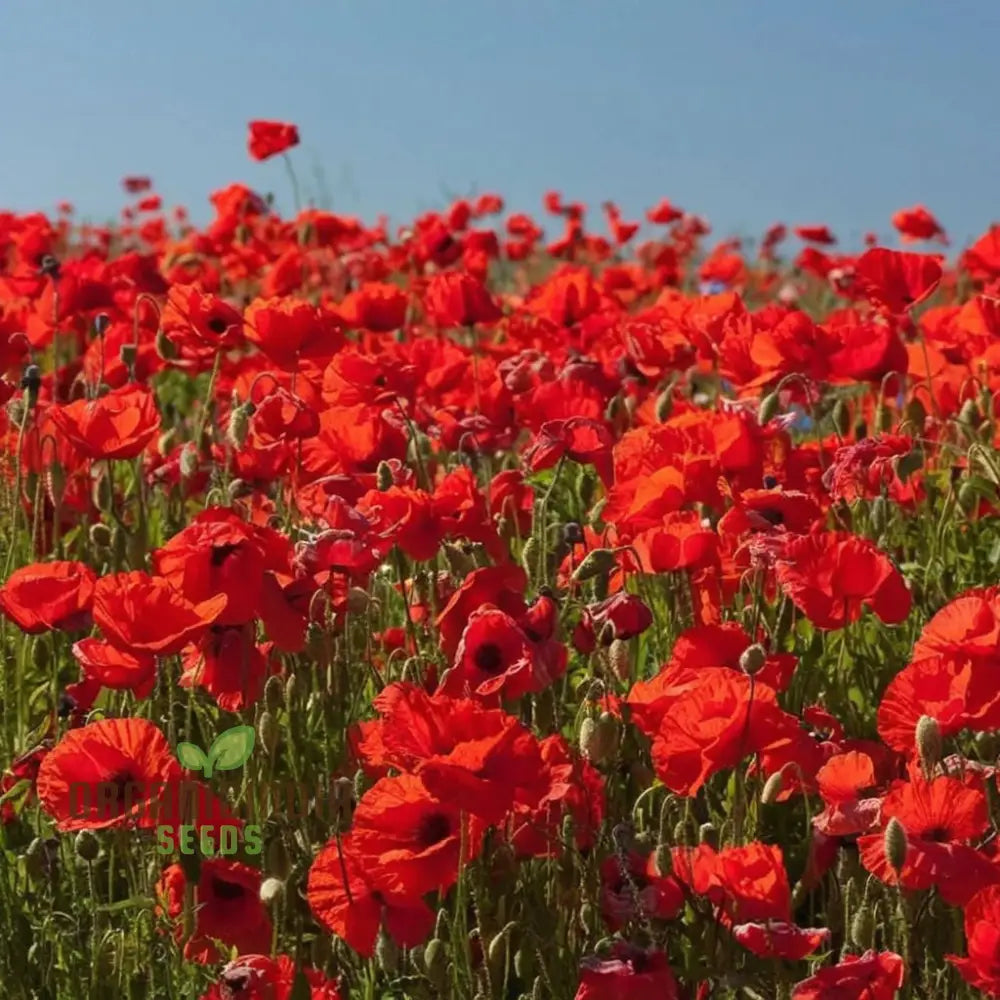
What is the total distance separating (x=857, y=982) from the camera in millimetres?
1682

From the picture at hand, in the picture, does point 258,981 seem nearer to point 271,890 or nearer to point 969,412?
point 271,890

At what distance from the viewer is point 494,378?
11.5 feet

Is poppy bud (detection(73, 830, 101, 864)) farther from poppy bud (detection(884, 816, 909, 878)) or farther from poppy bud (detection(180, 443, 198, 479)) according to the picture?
poppy bud (detection(180, 443, 198, 479))

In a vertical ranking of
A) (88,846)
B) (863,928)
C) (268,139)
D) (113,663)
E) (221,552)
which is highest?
(268,139)

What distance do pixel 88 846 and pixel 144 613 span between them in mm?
289

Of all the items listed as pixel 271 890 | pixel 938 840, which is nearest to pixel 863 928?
pixel 938 840

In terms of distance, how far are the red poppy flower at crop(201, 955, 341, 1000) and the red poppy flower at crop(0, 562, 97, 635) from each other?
23.2 inches

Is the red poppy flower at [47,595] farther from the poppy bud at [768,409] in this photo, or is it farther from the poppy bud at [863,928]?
the poppy bud at [768,409]

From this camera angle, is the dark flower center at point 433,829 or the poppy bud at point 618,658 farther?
the poppy bud at point 618,658

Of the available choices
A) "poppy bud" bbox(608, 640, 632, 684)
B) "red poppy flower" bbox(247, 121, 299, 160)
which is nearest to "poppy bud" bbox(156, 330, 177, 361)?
"poppy bud" bbox(608, 640, 632, 684)

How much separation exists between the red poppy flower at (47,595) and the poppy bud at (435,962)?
0.63m

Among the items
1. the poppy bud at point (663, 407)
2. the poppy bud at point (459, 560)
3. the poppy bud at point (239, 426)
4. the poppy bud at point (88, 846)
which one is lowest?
the poppy bud at point (88, 846)

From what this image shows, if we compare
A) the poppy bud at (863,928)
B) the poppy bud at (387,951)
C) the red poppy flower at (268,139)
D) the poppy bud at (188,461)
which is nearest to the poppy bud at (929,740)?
the poppy bud at (863,928)

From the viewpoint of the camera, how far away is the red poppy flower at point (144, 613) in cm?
188
